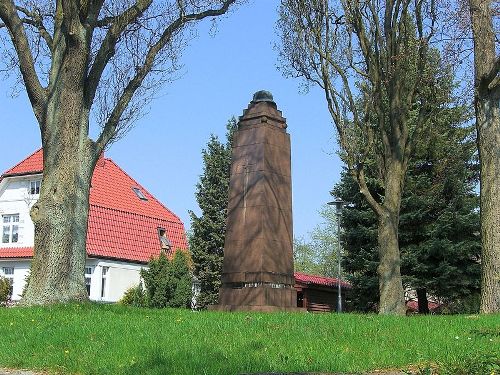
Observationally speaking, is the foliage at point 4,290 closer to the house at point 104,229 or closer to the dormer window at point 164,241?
the house at point 104,229

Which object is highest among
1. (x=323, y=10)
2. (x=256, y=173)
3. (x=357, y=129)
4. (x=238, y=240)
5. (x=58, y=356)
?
(x=323, y=10)

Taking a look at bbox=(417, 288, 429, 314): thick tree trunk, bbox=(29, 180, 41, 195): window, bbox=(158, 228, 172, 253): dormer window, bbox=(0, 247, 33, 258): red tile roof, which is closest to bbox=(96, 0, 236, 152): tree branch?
bbox=(417, 288, 429, 314): thick tree trunk

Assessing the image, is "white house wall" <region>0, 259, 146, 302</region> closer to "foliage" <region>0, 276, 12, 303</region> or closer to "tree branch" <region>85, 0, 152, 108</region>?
"foliage" <region>0, 276, 12, 303</region>

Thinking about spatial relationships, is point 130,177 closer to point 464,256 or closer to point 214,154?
point 214,154

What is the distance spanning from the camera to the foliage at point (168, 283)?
100 feet

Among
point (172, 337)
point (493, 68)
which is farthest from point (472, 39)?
point (172, 337)

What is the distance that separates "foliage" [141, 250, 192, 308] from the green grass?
1992 cm

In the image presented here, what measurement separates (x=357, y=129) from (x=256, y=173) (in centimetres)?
492

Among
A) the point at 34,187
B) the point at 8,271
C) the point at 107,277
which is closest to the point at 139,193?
the point at 34,187

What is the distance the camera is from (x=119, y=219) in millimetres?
38875

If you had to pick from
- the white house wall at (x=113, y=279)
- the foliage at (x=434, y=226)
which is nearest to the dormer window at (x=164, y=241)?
the white house wall at (x=113, y=279)

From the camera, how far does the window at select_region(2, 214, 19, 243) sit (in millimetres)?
40037

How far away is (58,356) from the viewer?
25.0 ft

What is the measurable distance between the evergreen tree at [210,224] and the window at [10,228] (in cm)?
1035
